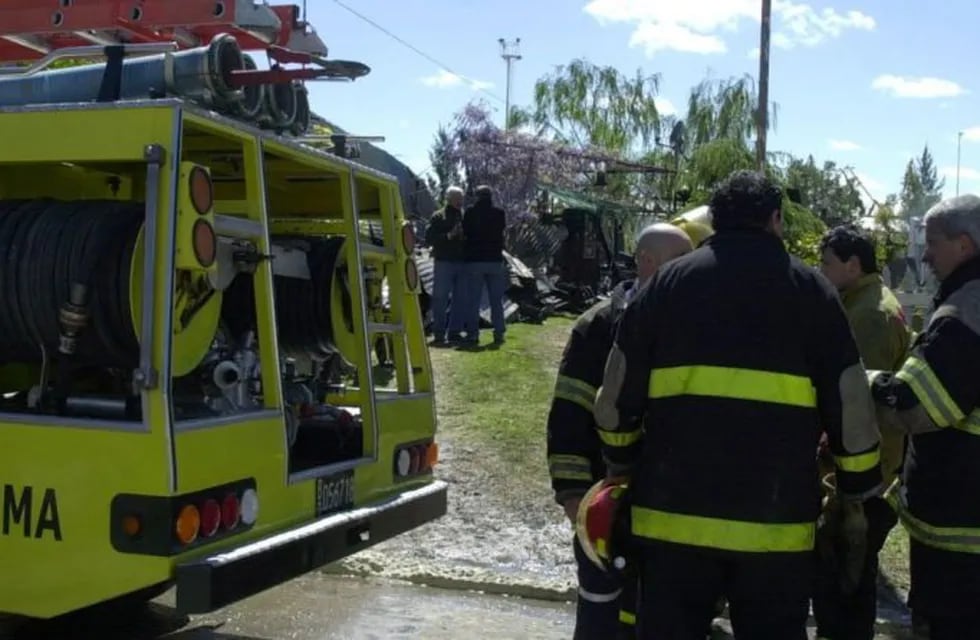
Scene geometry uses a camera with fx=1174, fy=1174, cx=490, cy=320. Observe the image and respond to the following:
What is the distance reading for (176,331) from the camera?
417cm

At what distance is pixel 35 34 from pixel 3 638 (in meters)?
2.78

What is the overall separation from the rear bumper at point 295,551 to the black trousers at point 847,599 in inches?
74.9

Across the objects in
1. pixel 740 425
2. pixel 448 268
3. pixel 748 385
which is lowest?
pixel 740 425

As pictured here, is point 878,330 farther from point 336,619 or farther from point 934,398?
point 336,619

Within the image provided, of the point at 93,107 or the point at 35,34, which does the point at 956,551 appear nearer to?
the point at 93,107

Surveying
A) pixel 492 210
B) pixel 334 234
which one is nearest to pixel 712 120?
pixel 492 210

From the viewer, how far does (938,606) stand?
12.5 ft

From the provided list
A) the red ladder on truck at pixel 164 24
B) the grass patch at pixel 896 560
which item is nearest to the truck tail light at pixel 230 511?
the red ladder on truck at pixel 164 24

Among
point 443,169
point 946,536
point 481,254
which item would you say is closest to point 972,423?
point 946,536

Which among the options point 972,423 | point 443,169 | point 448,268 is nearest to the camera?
point 972,423

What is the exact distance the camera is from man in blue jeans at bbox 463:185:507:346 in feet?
39.9

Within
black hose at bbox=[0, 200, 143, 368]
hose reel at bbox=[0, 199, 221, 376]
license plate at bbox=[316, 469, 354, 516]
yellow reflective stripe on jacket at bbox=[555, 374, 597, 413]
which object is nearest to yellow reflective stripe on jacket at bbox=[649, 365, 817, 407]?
yellow reflective stripe on jacket at bbox=[555, 374, 597, 413]

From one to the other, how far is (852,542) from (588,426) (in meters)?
1.02

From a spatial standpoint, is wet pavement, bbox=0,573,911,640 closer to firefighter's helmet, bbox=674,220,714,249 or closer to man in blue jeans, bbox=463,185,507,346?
firefighter's helmet, bbox=674,220,714,249
